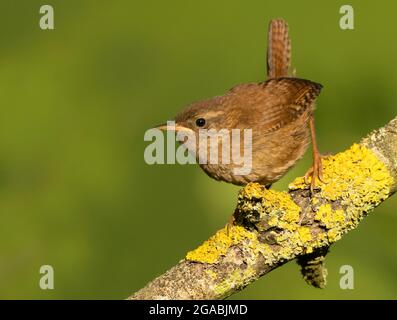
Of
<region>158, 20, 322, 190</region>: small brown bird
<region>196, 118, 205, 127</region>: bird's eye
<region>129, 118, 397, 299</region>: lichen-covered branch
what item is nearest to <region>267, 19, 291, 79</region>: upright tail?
<region>158, 20, 322, 190</region>: small brown bird

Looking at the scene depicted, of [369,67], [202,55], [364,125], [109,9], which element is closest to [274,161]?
[364,125]

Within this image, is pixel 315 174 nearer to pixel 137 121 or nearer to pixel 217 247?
pixel 217 247

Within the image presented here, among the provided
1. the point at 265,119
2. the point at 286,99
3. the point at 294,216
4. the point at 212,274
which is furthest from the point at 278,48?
the point at 212,274

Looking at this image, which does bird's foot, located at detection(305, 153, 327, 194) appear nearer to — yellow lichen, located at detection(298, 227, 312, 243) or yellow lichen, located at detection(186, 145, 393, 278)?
yellow lichen, located at detection(186, 145, 393, 278)

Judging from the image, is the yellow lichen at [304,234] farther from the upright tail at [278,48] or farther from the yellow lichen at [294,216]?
the upright tail at [278,48]

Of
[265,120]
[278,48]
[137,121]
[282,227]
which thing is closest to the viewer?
[282,227]
